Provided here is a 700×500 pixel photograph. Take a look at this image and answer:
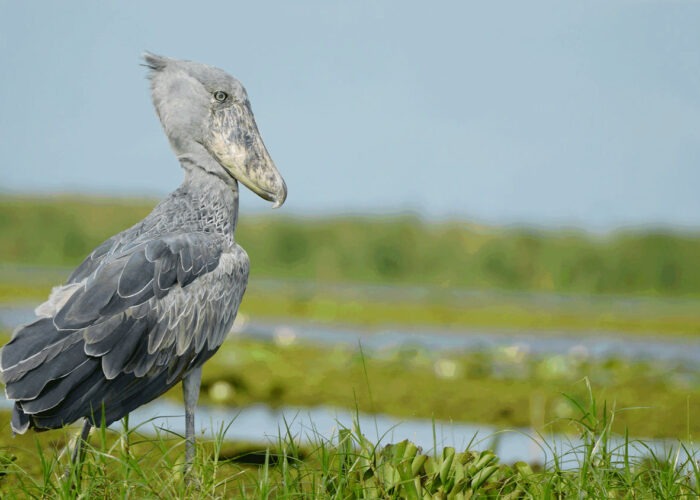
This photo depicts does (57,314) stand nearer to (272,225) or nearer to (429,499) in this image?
(429,499)

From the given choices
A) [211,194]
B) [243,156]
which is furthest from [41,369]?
[243,156]

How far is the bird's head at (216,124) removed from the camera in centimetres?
473

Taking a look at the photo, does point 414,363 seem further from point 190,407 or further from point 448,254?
point 448,254

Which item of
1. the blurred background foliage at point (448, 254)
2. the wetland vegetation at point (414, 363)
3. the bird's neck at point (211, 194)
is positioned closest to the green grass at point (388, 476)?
the wetland vegetation at point (414, 363)

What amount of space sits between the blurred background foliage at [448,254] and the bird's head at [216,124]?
17.1 m

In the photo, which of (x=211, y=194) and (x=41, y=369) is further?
(x=211, y=194)

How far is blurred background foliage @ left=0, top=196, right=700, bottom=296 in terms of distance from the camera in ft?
71.8

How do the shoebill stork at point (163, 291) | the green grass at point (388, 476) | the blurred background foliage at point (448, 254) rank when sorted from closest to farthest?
the green grass at point (388, 476) < the shoebill stork at point (163, 291) < the blurred background foliage at point (448, 254)

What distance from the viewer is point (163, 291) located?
4305 mm

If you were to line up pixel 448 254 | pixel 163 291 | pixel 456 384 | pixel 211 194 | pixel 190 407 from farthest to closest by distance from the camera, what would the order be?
pixel 448 254 → pixel 456 384 → pixel 211 194 → pixel 190 407 → pixel 163 291

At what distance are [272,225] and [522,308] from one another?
7.04m

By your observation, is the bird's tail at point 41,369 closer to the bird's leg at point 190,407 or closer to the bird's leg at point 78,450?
the bird's leg at point 78,450

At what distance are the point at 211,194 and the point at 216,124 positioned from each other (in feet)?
1.11

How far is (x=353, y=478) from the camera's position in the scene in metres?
4.08
